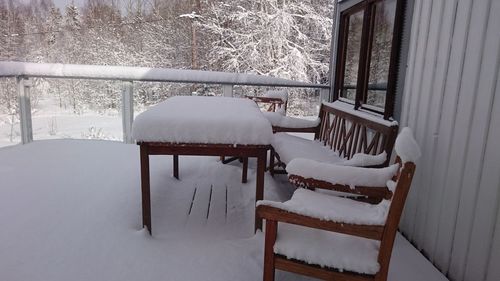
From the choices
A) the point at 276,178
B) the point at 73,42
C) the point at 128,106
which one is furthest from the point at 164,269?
the point at 73,42

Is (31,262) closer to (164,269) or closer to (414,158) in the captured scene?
(164,269)

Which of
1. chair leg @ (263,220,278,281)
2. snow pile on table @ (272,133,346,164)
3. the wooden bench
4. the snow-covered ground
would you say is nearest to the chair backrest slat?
the wooden bench

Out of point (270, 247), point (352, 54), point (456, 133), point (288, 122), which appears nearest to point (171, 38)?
point (352, 54)

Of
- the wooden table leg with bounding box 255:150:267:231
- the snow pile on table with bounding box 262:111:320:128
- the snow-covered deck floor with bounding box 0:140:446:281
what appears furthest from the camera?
the snow pile on table with bounding box 262:111:320:128

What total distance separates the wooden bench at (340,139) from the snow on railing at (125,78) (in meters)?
1.30

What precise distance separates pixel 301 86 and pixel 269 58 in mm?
6742

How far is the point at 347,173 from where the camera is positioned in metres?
1.66

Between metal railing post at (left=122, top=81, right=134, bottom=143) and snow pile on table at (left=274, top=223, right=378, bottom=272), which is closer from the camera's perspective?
snow pile on table at (left=274, top=223, right=378, bottom=272)

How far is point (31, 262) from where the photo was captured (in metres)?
1.99

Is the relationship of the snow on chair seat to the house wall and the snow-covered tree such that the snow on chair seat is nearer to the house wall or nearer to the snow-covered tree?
the house wall

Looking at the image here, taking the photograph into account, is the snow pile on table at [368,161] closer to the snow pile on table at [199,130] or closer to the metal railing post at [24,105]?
the snow pile on table at [199,130]

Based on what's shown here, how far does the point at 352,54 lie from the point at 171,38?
981cm

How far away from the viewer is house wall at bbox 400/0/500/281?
1.68m

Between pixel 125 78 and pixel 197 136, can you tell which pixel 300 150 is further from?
pixel 125 78
